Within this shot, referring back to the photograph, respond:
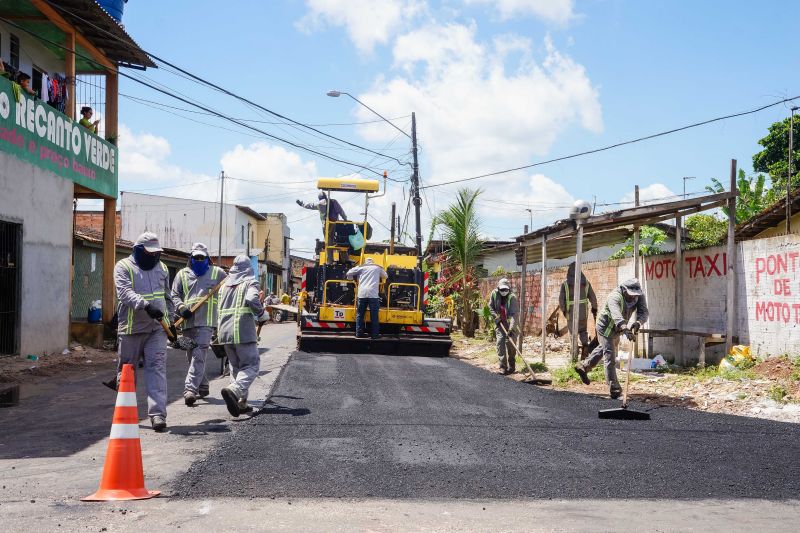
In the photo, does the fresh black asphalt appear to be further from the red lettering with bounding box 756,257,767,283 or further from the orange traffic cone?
the red lettering with bounding box 756,257,767,283

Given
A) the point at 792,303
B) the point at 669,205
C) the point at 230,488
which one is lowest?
the point at 230,488

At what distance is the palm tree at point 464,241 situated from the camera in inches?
847

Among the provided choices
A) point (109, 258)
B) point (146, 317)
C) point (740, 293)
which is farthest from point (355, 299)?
→ point (146, 317)

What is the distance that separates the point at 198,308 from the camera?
29.2 ft

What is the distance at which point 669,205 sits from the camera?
11773 millimetres

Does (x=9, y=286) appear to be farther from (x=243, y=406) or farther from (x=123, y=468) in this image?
(x=123, y=468)

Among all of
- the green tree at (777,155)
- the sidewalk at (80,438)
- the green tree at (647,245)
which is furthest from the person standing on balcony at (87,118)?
the green tree at (777,155)

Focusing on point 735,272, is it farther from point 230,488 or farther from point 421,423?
point 230,488

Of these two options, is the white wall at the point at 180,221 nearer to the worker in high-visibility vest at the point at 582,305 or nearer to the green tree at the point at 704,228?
the green tree at the point at 704,228

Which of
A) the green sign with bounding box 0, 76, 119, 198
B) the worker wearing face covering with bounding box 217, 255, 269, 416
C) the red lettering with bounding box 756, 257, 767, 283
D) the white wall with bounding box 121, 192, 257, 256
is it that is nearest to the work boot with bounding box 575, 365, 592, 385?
the red lettering with bounding box 756, 257, 767, 283

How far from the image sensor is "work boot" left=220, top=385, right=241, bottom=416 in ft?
25.2

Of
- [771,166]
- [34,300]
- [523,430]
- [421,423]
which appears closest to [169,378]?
[34,300]

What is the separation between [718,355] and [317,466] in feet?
27.0

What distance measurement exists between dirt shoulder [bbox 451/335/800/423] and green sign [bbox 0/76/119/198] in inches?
359
